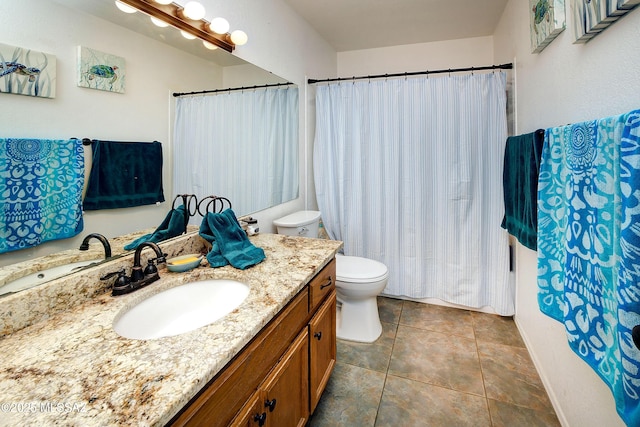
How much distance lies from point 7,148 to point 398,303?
253cm

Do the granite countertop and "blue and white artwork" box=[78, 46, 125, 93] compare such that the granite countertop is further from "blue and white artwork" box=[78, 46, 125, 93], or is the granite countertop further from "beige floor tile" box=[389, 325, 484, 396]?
"beige floor tile" box=[389, 325, 484, 396]

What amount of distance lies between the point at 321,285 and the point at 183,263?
1.92 feet

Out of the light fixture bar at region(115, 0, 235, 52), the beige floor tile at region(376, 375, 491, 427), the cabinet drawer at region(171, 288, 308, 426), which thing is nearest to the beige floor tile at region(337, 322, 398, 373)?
the beige floor tile at region(376, 375, 491, 427)

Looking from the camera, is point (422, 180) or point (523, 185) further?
point (422, 180)

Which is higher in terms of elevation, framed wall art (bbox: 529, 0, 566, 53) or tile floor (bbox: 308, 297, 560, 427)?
framed wall art (bbox: 529, 0, 566, 53)

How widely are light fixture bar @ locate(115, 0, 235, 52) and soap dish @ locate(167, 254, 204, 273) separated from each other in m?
0.98

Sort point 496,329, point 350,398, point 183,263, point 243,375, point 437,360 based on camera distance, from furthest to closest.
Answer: point 496,329, point 437,360, point 350,398, point 183,263, point 243,375

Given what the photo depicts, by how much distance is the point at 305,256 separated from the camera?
1390 mm

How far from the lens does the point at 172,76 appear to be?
1.29 meters

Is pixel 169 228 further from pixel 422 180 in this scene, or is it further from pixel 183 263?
pixel 422 180

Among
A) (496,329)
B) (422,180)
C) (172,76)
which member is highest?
(172,76)

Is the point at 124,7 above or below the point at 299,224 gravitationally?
above

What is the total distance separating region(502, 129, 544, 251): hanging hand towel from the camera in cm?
145

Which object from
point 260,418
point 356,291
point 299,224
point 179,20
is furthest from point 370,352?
point 179,20
